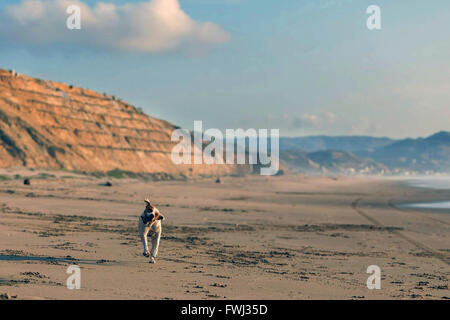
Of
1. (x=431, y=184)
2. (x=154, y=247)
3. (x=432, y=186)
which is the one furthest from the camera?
(x=431, y=184)

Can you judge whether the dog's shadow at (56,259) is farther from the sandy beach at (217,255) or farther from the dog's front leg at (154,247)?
the dog's front leg at (154,247)

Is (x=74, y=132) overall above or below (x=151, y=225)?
above

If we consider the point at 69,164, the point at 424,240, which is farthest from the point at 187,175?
the point at 424,240

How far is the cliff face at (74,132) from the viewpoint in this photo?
196 feet

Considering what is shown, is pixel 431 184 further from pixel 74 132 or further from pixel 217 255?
pixel 217 255

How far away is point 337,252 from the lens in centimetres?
1606

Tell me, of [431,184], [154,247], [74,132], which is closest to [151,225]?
[154,247]

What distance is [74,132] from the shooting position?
74.8 metres

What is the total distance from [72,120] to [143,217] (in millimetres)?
68250

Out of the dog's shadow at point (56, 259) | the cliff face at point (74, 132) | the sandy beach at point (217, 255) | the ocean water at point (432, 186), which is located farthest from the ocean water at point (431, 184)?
the dog's shadow at point (56, 259)

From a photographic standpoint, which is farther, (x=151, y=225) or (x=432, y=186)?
(x=432, y=186)
